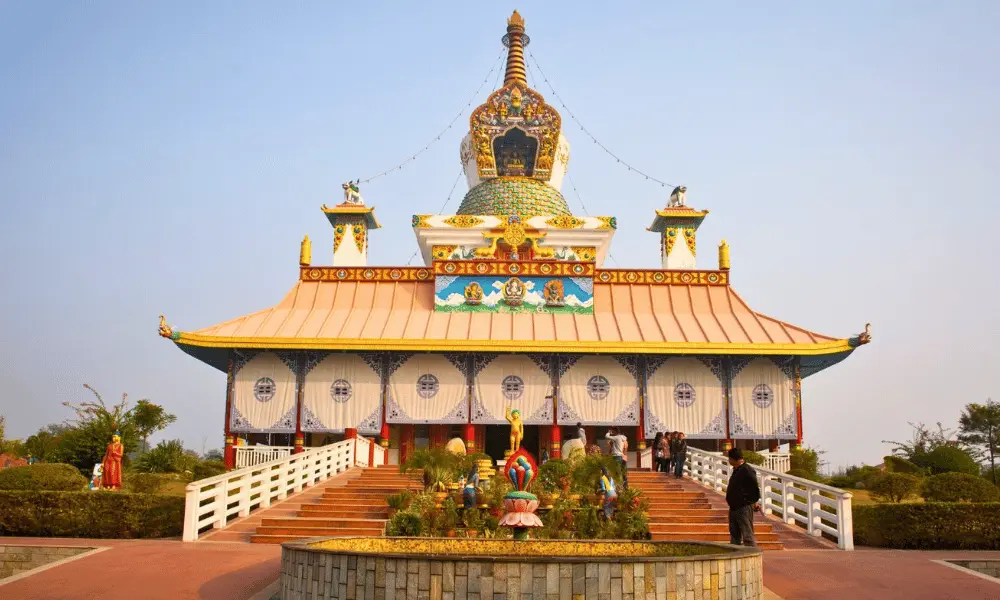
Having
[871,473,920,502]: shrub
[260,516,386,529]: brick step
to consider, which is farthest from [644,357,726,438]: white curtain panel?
[260,516,386,529]: brick step

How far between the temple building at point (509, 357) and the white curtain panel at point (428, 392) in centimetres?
4

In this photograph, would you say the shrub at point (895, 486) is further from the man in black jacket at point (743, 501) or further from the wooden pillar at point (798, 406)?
the man in black jacket at point (743, 501)

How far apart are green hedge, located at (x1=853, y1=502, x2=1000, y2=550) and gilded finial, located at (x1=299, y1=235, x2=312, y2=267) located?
67.4 feet

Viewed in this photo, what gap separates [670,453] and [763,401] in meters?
5.37

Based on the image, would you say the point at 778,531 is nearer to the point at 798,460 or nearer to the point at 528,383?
the point at 798,460

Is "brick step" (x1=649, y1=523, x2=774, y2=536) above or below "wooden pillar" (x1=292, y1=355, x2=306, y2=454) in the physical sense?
below

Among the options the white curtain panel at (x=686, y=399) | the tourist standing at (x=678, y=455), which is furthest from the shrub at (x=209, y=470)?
the white curtain panel at (x=686, y=399)

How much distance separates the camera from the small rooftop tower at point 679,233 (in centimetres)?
→ 3544

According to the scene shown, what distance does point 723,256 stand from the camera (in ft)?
101

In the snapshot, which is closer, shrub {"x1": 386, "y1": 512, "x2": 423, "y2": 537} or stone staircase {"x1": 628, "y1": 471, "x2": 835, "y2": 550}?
shrub {"x1": 386, "y1": 512, "x2": 423, "y2": 537}

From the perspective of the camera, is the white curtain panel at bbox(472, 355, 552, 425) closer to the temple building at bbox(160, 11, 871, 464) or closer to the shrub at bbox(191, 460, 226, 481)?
the temple building at bbox(160, 11, 871, 464)

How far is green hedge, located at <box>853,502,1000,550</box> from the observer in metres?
15.9

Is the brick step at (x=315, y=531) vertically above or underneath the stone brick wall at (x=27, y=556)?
above

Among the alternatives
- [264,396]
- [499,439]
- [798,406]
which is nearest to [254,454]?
[264,396]
